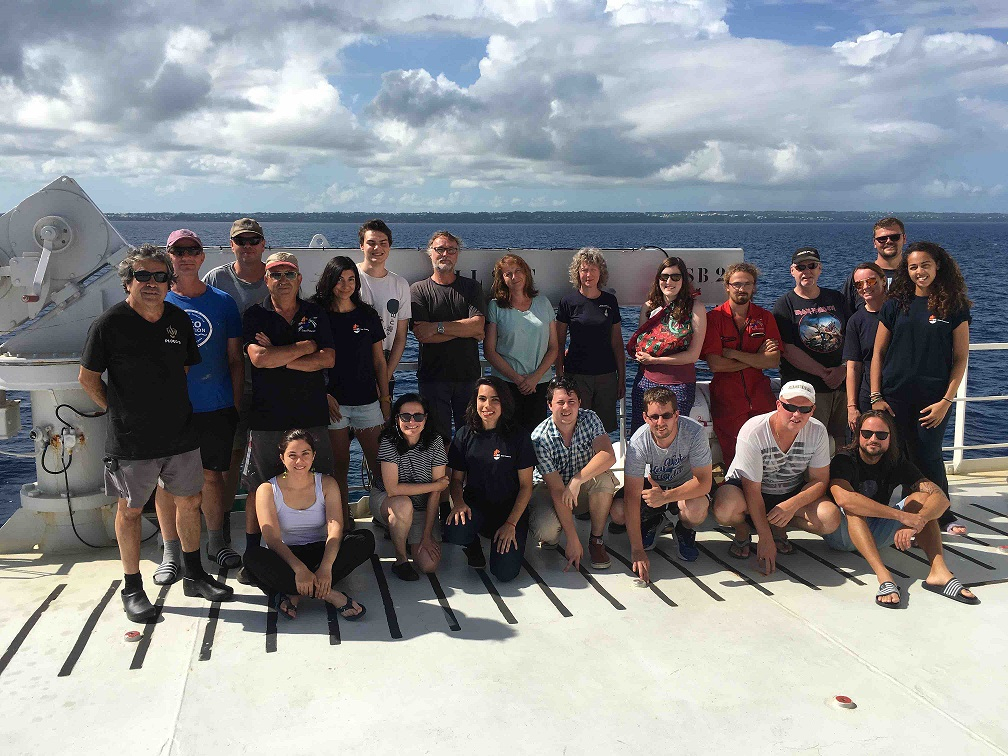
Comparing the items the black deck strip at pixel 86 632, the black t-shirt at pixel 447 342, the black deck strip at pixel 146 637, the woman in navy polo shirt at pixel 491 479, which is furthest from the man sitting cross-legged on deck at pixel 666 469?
the black deck strip at pixel 86 632

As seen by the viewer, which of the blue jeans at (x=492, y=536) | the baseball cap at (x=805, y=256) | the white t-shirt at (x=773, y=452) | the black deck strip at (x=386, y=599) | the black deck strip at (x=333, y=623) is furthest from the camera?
the baseball cap at (x=805, y=256)

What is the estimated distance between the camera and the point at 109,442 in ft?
13.1

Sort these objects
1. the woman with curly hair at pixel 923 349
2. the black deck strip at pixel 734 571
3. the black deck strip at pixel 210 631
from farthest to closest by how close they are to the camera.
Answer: the woman with curly hair at pixel 923 349
the black deck strip at pixel 734 571
the black deck strip at pixel 210 631

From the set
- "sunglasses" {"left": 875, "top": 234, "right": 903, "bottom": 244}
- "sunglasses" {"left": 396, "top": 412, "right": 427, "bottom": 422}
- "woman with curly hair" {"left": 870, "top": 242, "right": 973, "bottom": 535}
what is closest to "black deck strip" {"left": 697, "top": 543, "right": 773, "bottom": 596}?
"woman with curly hair" {"left": 870, "top": 242, "right": 973, "bottom": 535}

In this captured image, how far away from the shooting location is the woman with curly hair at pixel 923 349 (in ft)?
15.8

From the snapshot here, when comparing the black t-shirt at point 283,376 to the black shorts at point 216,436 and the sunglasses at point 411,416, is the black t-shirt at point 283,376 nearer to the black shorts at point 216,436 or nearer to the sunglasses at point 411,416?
the black shorts at point 216,436

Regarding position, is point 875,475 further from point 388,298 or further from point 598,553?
point 388,298

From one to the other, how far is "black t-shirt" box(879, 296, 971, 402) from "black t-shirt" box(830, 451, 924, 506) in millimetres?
463

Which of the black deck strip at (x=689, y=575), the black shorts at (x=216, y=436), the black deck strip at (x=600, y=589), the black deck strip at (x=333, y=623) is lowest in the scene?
the black deck strip at (x=689, y=575)

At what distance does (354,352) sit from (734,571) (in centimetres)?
255

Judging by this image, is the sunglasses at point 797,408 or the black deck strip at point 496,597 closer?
the black deck strip at point 496,597

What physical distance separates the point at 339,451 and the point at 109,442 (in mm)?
1317

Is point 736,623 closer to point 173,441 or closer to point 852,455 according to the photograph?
point 852,455

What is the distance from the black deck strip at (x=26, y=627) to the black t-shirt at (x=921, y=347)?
491 cm
